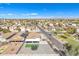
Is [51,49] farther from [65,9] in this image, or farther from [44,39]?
[65,9]

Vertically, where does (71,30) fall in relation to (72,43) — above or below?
above

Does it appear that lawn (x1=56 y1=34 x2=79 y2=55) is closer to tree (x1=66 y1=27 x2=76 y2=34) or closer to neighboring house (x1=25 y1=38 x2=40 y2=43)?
tree (x1=66 y1=27 x2=76 y2=34)

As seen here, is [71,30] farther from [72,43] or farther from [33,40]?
[33,40]

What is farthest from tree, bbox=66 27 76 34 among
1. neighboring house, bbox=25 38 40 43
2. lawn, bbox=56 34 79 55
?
neighboring house, bbox=25 38 40 43

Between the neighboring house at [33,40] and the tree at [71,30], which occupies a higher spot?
the tree at [71,30]

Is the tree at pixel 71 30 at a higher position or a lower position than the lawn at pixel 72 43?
higher

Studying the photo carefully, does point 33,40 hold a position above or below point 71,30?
below

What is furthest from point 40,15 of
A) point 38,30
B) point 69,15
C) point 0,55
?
point 0,55

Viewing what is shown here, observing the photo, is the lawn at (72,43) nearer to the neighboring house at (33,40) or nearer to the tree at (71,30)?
the tree at (71,30)

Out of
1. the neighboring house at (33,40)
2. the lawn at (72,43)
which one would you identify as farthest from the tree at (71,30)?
the neighboring house at (33,40)

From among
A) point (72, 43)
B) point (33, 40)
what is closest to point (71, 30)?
A: point (72, 43)

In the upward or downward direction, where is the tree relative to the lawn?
upward
